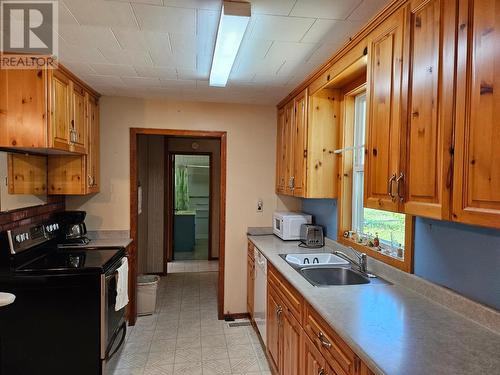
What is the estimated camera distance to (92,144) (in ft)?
10.0

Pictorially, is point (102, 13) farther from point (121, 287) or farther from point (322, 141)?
point (121, 287)

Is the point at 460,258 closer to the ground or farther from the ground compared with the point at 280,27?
closer to the ground

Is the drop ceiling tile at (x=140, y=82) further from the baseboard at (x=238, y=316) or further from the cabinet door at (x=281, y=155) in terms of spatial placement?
the baseboard at (x=238, y=316)

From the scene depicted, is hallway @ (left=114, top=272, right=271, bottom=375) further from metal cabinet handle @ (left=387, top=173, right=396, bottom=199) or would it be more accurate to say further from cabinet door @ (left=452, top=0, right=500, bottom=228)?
cabinet door @ (left=452, top=0, right=500, bottom=228)

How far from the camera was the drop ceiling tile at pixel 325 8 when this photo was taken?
4.95 ft

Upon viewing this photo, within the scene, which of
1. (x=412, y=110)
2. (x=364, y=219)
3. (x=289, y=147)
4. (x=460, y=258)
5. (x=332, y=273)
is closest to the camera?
(x=412, y=110)

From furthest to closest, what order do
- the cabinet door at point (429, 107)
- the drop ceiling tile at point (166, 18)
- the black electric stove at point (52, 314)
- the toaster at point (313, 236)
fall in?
the toaster at point (313, 236) → the black electric stove at point (52, 314) → the drop ceiling tile at point (166, 18) → the cabinet door at point (429, 107)

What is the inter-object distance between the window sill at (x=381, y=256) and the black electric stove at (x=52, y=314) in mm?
1877

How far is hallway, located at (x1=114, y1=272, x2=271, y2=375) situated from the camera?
2589 millimetres

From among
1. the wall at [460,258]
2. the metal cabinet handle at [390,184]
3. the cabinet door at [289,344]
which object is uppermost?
the metal cabinet handle at [390,184]

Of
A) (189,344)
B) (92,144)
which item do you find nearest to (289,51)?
(92,144)

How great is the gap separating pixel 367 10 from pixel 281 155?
6.39 feet

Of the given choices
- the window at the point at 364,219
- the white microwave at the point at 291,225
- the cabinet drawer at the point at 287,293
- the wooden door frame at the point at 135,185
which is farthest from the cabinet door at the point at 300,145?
the wooden door frame at the point at 135,185

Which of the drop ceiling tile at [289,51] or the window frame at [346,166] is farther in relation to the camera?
the window frame at [346,166]
